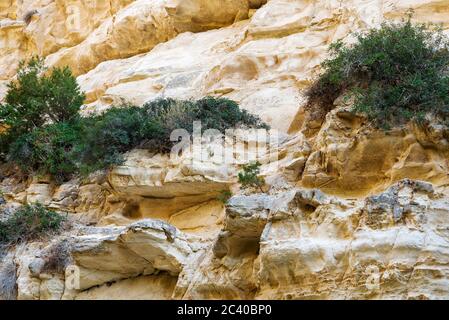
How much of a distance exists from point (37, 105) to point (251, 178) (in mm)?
Answer: 7253

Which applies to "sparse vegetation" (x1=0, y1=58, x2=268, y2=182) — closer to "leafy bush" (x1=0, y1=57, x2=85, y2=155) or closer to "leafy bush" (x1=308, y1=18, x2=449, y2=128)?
"leafy bush" (x1=0, y1=57, x2=85, y2=155)

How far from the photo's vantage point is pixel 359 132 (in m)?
9.09

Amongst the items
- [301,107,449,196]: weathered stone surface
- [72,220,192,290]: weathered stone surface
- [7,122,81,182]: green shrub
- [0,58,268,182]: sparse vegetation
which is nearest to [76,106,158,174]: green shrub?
[0,58,268,182]: sparse vegetation

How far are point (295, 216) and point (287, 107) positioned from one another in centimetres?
549

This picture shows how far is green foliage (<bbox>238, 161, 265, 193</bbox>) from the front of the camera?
9711 millimetres

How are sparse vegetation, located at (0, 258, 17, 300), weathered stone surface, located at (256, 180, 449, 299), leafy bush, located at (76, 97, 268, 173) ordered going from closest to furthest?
weathered stone surface, located at (256, 180, 449, 299) < sparse vegetation, located at (0, 258, 17, 300) < leafy bush, located at (76, 97, 268, 173)

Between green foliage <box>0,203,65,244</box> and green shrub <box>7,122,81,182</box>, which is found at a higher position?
green shrub <box>7,122,81,182</box>

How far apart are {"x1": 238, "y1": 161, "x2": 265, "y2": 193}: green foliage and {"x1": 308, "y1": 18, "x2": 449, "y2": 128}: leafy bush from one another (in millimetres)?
1572

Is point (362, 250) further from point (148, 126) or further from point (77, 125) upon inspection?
point (77, 125)

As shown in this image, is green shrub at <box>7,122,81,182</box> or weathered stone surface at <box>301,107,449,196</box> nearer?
weathered stone surface at <box>301,107,449,196</box>

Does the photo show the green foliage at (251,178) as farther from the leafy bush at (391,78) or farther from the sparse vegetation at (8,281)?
the sparse vegetation at (8,281)

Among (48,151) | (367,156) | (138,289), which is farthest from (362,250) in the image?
(48,151)

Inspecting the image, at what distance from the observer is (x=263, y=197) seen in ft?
27.4
